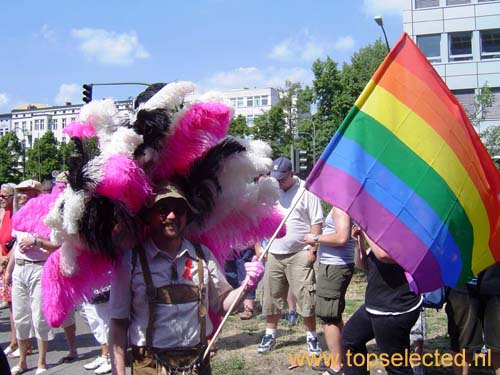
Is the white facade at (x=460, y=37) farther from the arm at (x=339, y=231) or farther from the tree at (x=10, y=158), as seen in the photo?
the tree at (x=10, y=158)

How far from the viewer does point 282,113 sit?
47375 millimetres

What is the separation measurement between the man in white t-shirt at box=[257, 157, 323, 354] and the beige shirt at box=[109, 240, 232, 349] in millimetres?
2879

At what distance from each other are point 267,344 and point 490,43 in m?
35.7

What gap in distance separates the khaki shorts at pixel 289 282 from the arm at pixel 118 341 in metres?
3.19

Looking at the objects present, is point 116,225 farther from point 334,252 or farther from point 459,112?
point 334,252

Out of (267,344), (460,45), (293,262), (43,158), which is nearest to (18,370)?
(267,344)

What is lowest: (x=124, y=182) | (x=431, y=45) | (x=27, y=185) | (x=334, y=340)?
(x=334, y=340)

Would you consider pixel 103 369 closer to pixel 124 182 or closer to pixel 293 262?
pixel 293 262

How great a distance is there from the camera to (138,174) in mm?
2674

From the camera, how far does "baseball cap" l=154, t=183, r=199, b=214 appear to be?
2795 mm

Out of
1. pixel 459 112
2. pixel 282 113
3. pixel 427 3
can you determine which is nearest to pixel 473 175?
pixel 459 112

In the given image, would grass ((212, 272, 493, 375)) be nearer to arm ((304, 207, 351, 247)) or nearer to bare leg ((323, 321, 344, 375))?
Answer: bare leg ((323, 321, 344, 375))

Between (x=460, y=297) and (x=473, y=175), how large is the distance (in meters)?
1.41

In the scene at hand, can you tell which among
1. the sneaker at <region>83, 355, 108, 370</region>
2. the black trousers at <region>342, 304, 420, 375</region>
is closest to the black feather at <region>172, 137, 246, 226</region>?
the black trousers at <region>342, 304, 420, 375</region>
